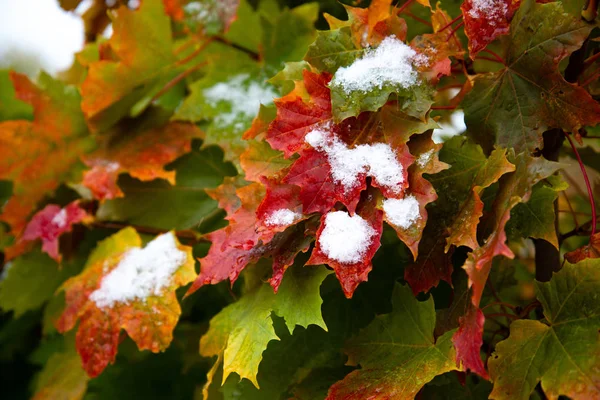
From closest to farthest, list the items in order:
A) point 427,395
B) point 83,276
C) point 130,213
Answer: point 427,395 < point 83,276 < point 130,213

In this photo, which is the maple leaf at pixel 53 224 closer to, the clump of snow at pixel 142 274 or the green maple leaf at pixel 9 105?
the clump of snow at pixel 142 274

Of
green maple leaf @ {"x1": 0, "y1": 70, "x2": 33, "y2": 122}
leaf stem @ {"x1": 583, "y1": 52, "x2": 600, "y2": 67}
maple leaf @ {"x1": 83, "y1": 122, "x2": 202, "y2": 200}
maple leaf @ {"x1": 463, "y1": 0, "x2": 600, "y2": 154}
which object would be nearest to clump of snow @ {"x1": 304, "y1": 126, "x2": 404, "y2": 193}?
maple leaf @ {"x1": 463, "y1": 0, "x2": 600, "y2": 154}

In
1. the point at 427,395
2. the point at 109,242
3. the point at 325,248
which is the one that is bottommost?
the point at 427,395

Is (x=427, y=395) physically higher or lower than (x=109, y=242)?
lower

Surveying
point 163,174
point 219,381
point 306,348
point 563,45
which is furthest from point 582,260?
point 163,174

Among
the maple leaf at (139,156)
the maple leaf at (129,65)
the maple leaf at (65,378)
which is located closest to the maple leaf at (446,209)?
the maple leaf at (139,156)

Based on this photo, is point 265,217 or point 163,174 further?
point 163,174

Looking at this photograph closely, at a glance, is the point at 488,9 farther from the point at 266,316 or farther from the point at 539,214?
the point at 266,316

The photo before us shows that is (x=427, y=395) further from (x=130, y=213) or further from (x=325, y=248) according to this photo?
(x=130, y=213)

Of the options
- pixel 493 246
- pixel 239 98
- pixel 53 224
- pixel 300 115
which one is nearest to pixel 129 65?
pixel 239 98
